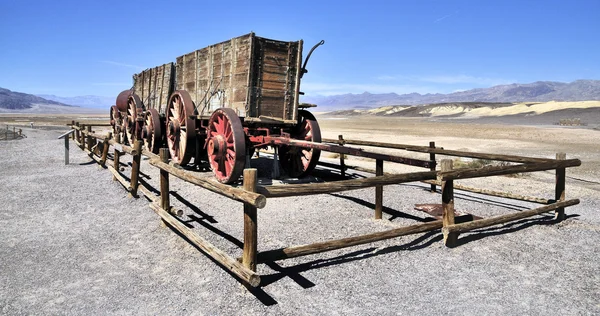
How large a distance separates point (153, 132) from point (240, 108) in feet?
16.1

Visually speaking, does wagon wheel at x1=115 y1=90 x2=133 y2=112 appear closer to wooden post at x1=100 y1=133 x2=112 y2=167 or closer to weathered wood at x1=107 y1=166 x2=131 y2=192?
wooden post at x1=100 y1=133 x2=112 y2=167

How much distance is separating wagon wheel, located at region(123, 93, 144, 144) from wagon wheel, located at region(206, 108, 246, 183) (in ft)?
20.8

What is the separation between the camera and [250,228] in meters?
3.88

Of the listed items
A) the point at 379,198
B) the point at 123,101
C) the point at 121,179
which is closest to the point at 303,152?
the point at 379,198

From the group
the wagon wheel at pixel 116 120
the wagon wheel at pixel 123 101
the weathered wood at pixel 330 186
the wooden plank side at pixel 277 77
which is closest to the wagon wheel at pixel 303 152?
the wooden plank side at pixel 277 77

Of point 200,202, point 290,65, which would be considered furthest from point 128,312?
point 290,65

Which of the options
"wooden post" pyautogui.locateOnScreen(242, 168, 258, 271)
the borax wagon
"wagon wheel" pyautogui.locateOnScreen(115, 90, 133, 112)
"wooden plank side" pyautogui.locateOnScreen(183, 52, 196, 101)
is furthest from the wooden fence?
"wagon wheel" pyautogui.locateOnScreen(115, 90, 133, 112)

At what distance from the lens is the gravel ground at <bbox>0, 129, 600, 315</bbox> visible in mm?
3748

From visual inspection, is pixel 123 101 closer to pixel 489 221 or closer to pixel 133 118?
pixel 133 118

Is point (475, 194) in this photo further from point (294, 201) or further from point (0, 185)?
point (0, 185)

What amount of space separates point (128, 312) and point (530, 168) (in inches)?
219

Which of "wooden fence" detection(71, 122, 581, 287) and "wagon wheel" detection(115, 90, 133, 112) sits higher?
"wagon wheel" detection(115, 90, 133, 112)

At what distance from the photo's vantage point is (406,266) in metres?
4.62

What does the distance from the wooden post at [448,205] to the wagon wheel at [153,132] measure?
9280mm
